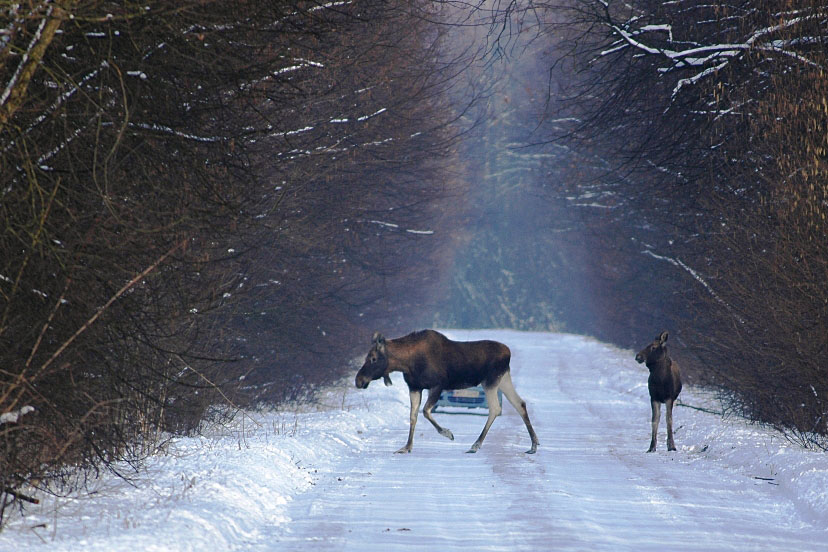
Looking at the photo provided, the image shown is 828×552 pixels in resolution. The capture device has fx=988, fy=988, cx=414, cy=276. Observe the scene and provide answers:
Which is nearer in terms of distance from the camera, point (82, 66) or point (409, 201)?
point (82, 66)

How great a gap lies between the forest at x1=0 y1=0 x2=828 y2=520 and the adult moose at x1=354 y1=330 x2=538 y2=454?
2.52m

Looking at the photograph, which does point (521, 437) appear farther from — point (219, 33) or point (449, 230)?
point (449, 230)

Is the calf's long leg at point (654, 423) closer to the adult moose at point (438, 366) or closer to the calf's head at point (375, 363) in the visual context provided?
the adult moose at point (438, 366)

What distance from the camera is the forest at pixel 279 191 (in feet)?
25.9

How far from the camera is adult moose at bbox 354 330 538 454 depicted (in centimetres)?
1628

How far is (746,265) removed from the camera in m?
15.9

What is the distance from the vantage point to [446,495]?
1091 cm

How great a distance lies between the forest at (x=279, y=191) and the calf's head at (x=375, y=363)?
7.57 feet

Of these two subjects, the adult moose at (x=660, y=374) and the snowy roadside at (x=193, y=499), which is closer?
the snowy roadside at (x=193, y=499)

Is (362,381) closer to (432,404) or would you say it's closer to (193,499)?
(432,404)

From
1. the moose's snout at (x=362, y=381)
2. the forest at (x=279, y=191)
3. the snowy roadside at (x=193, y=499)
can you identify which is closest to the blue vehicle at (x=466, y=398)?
the forest at (x=279, y=191)

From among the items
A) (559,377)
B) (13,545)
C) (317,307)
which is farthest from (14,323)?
(559,377)

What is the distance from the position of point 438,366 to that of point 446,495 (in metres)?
5.72

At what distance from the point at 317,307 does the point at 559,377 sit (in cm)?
1629
